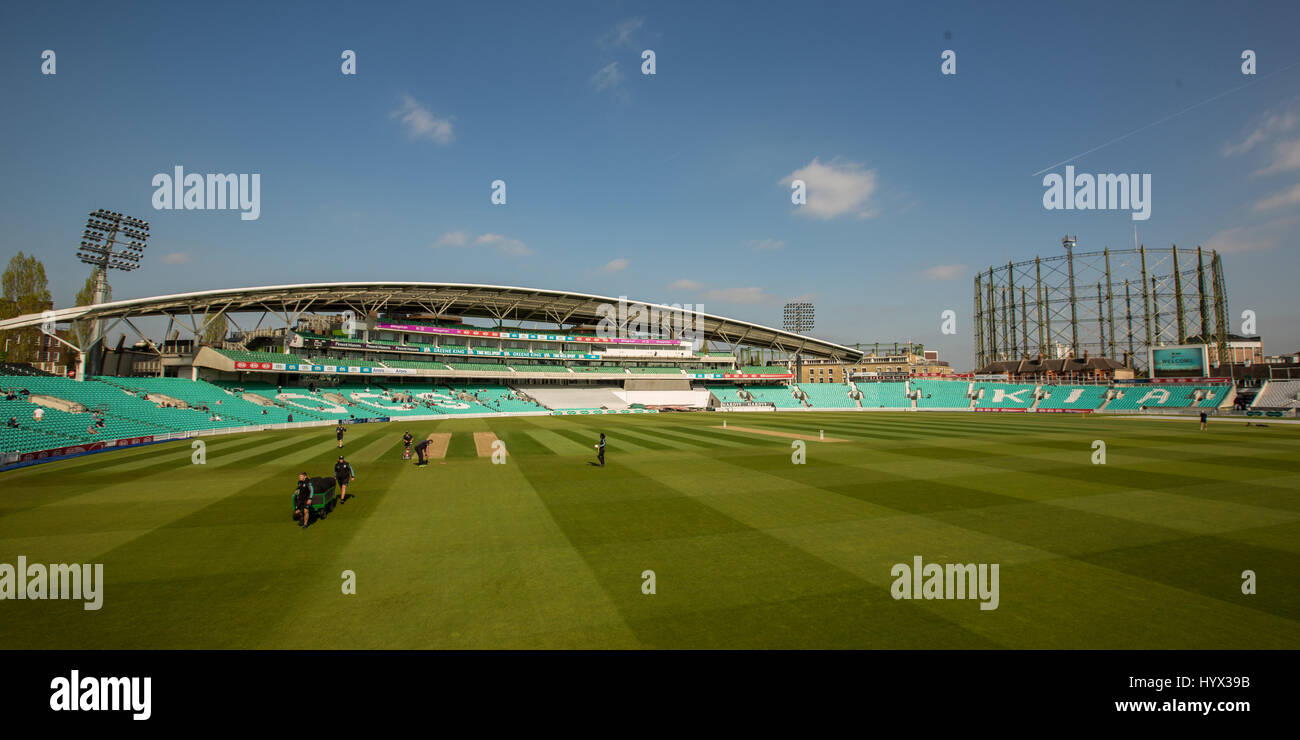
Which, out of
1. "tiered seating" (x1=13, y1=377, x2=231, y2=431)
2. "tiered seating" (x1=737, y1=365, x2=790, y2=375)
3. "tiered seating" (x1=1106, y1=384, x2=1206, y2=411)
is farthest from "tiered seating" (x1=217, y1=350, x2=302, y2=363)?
"tiered seating" (x1=1106, y1=384, x2=1206, y2=411)

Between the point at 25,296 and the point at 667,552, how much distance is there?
99201 mm

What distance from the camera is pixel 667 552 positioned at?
1050 centimetres

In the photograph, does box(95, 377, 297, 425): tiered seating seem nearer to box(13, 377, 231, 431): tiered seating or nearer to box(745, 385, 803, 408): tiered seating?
box(13, 377, 231, 431): tiered seating

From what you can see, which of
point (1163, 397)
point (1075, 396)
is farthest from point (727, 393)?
point (1163, 397)

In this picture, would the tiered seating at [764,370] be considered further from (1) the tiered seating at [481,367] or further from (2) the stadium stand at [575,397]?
(1) the tiered seating at [481,367]

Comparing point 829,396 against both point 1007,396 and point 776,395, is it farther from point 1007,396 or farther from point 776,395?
point 1007,396

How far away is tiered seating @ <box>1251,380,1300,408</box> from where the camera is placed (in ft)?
175

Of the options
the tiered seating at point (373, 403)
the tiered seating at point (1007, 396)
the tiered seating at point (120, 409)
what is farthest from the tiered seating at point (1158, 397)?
the tiered seating at point (120, 409)

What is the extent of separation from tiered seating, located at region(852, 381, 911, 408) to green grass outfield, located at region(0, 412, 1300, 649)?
56884mm

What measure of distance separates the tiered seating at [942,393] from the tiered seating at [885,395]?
1276 mm

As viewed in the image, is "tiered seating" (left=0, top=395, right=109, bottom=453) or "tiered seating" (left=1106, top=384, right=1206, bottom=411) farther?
"tiered seating" (left=1106, top=384, right=1206, bottom=411)

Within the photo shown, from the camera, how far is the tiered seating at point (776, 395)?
263ft

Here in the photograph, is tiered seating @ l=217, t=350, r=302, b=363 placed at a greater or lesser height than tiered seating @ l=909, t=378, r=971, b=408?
greater
